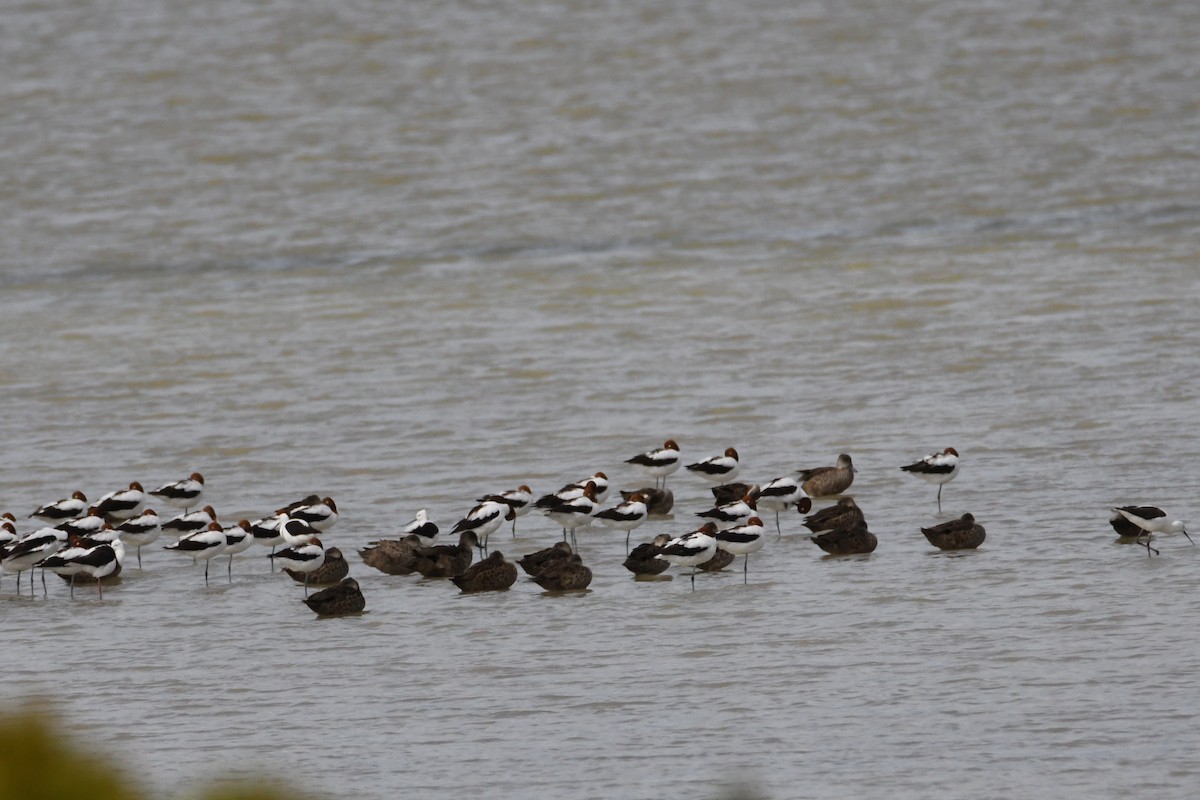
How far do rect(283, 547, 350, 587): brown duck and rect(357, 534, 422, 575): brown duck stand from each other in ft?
0.72

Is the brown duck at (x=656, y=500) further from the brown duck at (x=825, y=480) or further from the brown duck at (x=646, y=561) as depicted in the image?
the brown duck at (x=646, y=561)

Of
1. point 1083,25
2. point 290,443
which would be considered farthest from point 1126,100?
point 290,443

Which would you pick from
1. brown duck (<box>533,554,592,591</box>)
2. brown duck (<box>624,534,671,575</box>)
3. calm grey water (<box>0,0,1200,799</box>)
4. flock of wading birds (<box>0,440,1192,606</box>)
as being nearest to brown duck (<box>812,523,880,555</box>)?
flock of wading birds (<box>0,440,1192,606</box>)

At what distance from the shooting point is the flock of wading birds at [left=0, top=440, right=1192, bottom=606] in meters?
11.2

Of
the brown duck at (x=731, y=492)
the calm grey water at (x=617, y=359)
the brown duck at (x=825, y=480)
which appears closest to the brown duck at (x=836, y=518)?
the calm grey water at (x=617, y=359)

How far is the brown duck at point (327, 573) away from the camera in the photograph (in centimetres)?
1139

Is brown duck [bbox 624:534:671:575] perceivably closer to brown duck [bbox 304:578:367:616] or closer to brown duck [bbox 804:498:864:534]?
brown duck [bbox 804:498:864:534]

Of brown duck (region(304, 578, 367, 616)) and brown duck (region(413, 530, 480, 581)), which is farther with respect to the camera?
brown duck (region(413, 530, 480, 581))

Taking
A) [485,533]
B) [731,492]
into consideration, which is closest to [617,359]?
[731,492]

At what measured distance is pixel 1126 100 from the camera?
28.6m

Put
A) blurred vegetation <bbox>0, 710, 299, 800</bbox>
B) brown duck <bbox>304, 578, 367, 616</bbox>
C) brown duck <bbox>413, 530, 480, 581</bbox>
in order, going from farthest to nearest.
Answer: brown duck <bbox>413, 530, 480, 581</bbox>, brown duck <bbox>304, 578, 367, 616</bbox>, blurred vegetation <bbox>0, 710, 299, 800</bbox>

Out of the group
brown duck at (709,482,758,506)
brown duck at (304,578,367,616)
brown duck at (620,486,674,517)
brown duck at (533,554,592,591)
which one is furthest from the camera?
brown duck at (620,486,674,517)

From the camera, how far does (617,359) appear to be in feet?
60.5

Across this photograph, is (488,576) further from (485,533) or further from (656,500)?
(656,500)
